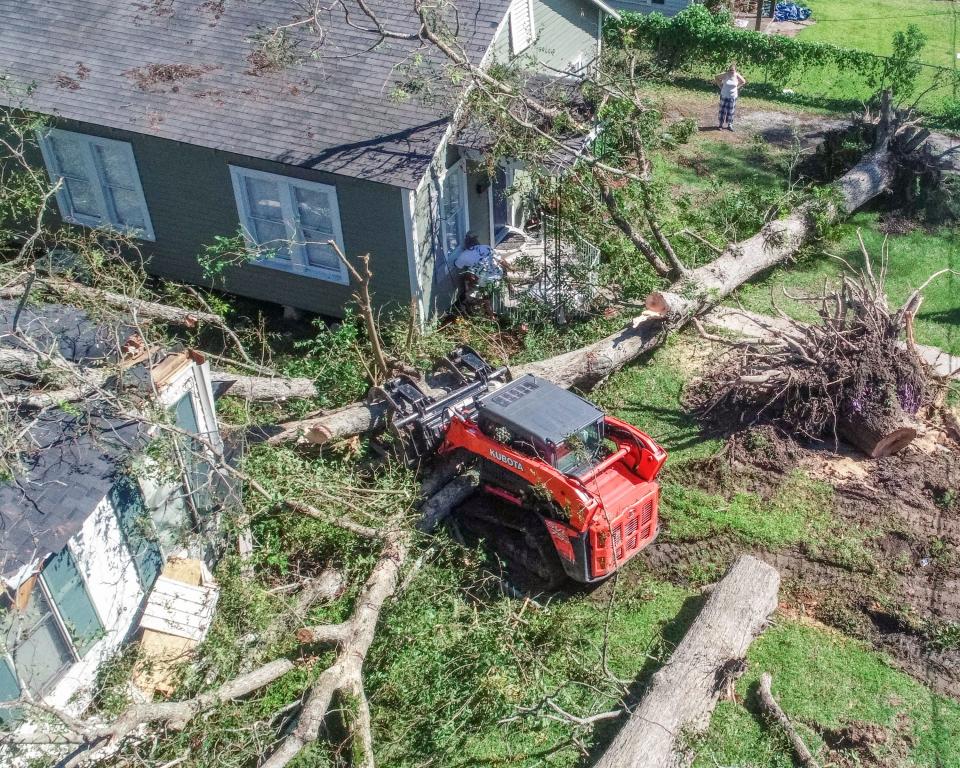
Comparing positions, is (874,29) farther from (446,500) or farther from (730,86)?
(446,500)

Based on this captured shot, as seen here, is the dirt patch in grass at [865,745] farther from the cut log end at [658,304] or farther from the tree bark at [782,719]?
the cut log end at [658,304]

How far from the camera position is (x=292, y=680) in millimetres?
8562

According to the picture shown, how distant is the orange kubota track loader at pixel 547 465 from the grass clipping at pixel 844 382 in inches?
94.8

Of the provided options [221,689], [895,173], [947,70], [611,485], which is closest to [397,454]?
[611,485]

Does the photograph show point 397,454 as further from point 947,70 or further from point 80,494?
point 947,70

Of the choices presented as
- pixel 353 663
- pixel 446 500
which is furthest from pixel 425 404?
pixel 353 663

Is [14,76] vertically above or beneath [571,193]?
above

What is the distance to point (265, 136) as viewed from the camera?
12.6 meters

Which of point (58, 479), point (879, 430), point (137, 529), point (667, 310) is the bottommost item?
point (879, 430)

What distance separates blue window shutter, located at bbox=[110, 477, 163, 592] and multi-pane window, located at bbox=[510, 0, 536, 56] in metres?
9.05

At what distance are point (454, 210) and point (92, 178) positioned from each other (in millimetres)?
5519

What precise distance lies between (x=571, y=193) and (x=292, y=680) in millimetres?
7992

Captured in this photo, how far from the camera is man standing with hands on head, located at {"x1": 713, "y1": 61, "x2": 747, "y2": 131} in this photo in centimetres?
A: 1910

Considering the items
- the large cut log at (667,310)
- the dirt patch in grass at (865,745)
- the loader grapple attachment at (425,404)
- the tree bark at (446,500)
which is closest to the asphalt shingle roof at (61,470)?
the large cut log at (667,310)
